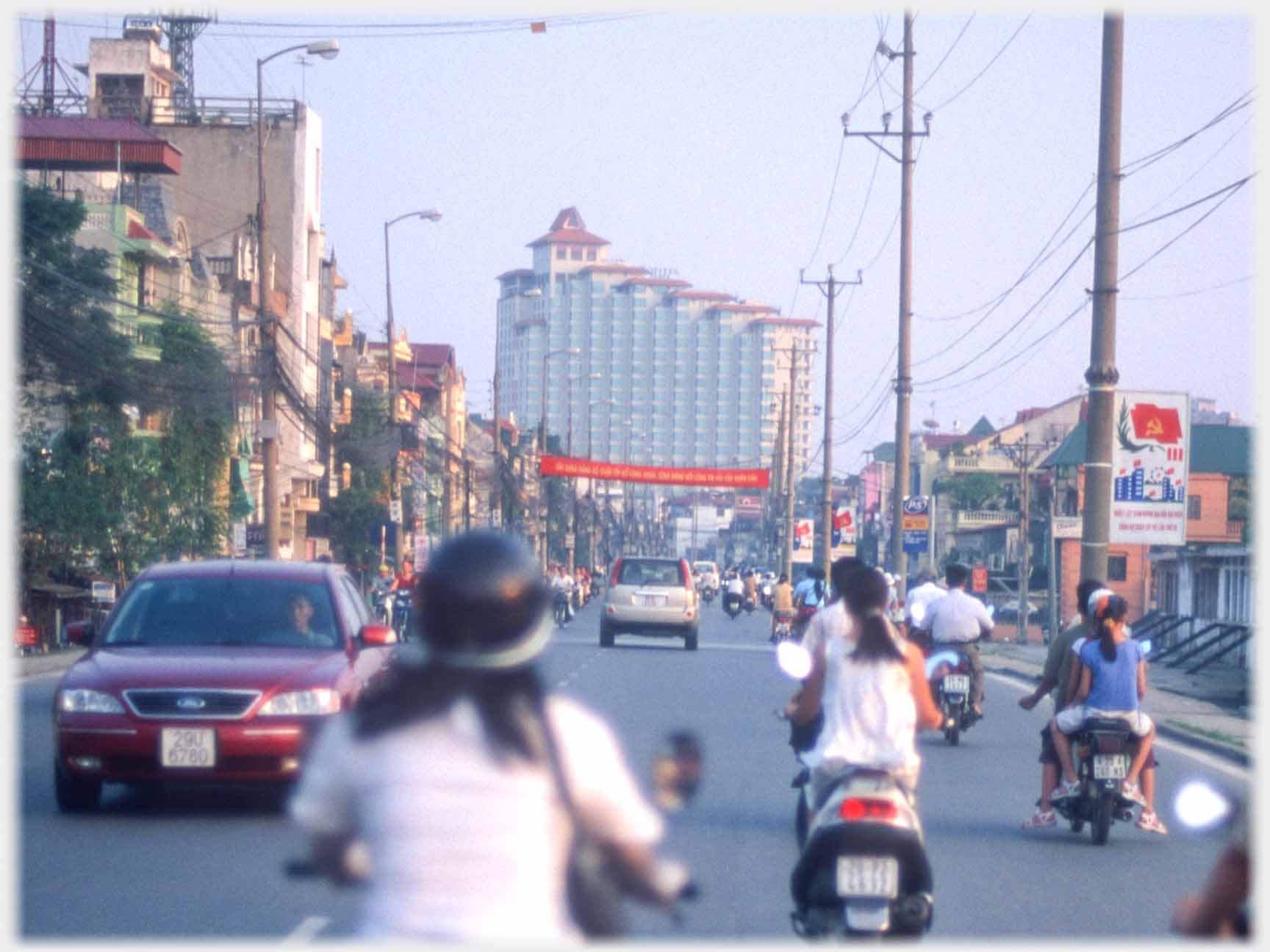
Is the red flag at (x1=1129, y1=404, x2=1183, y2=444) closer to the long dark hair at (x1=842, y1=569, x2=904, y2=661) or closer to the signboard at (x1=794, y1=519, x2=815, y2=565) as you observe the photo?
the long dark hair at (x1=842, y1=569, x2=904, y2=661)

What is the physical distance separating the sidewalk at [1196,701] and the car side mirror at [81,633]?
988 centimetres

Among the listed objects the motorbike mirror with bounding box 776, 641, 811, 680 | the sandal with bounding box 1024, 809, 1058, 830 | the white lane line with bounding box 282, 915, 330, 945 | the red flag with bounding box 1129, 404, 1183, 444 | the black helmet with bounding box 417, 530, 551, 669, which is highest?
the red flag with bounding box 1129, 404, 1183, 444

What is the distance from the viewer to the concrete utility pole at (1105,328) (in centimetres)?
1800

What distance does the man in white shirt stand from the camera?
17.1m

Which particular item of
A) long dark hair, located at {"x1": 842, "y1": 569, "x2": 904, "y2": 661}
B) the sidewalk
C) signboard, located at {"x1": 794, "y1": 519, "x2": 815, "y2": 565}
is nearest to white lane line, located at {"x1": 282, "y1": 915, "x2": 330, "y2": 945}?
long dark hair, located at {"x1": 842, "y1": 569, "x2": 904, "y2": 661}

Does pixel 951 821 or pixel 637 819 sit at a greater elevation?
pixel 637 819

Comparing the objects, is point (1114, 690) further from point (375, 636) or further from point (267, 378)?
point (267, 378)

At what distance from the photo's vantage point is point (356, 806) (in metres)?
3.40

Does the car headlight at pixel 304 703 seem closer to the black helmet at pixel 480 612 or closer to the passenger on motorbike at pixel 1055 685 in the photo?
the passenger on motorbike at pixel 1055 685

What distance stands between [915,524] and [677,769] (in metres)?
33.3

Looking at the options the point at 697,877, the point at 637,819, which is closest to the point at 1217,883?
the point at 637,819

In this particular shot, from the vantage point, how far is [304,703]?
11.2 m

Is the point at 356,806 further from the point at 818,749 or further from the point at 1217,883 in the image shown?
the point at 818,749

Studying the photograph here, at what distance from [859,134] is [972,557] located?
59.5m
